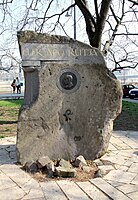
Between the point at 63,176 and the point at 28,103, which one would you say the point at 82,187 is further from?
the point at 28,103

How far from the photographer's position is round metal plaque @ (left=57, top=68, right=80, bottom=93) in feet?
19.2

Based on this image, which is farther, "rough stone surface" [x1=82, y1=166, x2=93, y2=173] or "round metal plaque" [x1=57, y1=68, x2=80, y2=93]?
"round metal plaque" [x1=57, y1=68, x2=80, y2=93]

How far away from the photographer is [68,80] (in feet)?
19.2

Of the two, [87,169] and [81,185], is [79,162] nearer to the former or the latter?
[87,169]

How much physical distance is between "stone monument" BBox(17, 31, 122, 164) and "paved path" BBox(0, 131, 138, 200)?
466mm

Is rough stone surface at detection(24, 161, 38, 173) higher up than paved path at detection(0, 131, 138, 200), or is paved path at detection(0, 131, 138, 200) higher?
rough stone surface at detection(24, 161, 38, 173)

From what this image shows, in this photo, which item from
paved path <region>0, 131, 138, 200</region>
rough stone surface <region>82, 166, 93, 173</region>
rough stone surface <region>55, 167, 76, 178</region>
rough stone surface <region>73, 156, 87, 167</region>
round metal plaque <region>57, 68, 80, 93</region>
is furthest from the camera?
round metal plaque <region>57, 68, 80, 93</region>

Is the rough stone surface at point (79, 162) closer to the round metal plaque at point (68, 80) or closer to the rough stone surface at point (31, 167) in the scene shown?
the rough stone surface at point (31, 167)

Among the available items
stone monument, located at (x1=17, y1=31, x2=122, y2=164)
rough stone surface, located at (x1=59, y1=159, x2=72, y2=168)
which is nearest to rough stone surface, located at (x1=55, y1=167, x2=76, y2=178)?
rough stone surface, located at (x1=59, y1=159, x2=72, y2=168)

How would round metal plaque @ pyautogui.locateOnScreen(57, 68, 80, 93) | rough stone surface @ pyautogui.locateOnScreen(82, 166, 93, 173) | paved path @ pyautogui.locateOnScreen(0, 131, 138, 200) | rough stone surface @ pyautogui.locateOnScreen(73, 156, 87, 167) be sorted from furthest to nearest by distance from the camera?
1. round metal plaque @ pyautogui.locateOnScreen(57, 68, 80, 93)
2. rough stone surface @ pyautogui.locateOnScreen(73, 156, 87, 167)
3. rough stone surface @ pyautogui.locateOnScreen(82, 166, 93, 173)
4. paved path @ pyautogui.locateOnScreen(0, 131, 138, 200)

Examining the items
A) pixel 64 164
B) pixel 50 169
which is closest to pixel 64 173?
pixel 50 169

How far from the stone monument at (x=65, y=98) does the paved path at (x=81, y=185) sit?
0.47 metres

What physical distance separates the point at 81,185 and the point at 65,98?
6.04 ft

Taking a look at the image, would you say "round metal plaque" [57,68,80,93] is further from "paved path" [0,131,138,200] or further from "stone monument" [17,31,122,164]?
"paved path" [0,131,138,200]
